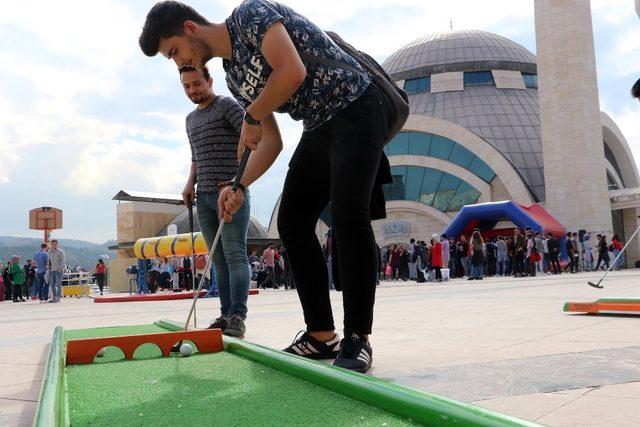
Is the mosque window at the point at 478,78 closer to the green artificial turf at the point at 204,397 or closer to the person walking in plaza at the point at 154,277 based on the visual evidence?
the person walking in plaza at the point at 154,277

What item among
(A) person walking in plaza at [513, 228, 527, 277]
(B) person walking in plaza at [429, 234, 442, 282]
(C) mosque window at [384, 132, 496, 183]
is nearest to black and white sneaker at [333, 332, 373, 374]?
(B) person walking in plaza at [429, 234, 442, 282]

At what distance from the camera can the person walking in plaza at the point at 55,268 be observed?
1606 cm

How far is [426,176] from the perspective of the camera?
41.1 m

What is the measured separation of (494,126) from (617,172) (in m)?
11.3

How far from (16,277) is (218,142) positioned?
62.3ft

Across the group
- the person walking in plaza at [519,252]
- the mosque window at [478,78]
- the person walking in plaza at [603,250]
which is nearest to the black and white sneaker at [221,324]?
the person walking in plaza at [519,252]

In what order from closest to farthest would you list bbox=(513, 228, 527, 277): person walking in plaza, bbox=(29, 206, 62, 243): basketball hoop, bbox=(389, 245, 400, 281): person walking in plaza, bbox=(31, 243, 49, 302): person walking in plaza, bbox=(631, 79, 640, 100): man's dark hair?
1. bbox=(631, 79, 640, 100): man's dark hair
2. bbox=(31, 243, 49, 302): person walking in plaza
3. bbox=(513, 228, 527, 277): person walking in plaza
4. bbox=(389, 245, 400, 281): person walking in plaza
5. bbox=(29, 206, 62, 243): basketball hoop

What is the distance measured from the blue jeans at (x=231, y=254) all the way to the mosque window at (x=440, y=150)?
115 ft

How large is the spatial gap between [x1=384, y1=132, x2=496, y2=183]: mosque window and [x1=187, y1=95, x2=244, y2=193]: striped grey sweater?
3496 centimetres

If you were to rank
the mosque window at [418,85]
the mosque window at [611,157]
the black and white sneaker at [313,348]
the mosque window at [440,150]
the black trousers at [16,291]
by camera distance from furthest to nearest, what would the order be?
1. the mosque window at [418,85]
2. the mosque window at [611,157]
3. the mosque window at [440,150]
4. the black trousers at [16,291]
5. the black and white sneaker at [313,348]

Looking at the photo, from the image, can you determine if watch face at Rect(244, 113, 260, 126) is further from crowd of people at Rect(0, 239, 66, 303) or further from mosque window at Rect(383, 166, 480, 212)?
mosque window at Rect(383, 166, 480, 212)

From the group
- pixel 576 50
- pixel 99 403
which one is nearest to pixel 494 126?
pixel 576 50

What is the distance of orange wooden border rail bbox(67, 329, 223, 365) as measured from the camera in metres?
2.67

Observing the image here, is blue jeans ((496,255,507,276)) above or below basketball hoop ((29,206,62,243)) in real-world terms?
below
